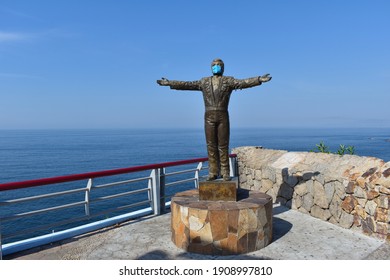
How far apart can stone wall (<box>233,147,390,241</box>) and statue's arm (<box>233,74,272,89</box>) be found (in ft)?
8.30

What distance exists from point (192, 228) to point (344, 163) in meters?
3.51

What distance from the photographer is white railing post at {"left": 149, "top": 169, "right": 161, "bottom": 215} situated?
6.53 metres

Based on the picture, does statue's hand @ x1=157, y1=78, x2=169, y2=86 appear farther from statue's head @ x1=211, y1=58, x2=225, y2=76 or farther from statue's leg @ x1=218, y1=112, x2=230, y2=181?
statue's leg @ x1=218, y1=112, x2=230, y2=181

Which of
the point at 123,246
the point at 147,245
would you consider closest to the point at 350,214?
the point at 147,245

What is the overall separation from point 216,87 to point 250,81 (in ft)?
1.92

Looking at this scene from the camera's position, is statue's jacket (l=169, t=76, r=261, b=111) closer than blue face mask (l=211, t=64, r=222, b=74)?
Yes

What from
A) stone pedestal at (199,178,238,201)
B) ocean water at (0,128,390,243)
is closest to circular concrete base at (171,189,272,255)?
stone pedestal at (199,178,238,201)

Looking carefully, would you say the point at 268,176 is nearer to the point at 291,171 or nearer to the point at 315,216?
the point at 291,171

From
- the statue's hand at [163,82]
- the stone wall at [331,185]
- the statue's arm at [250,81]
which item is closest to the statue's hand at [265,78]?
the statue's arm at [250,81]

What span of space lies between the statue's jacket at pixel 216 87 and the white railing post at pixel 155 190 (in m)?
2.07

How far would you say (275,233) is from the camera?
5.48 meters

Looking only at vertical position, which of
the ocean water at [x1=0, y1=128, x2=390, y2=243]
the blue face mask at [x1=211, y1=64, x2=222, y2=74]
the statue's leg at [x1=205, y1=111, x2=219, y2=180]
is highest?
the blue face mask at [x1=211, y1=64, x2=222, y2=74]

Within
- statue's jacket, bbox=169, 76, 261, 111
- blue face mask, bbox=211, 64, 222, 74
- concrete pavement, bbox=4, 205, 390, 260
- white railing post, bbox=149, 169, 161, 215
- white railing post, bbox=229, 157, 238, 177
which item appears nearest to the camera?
concrete pavement, bbox=4, 205, 390, 260

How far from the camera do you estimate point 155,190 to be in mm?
6570
